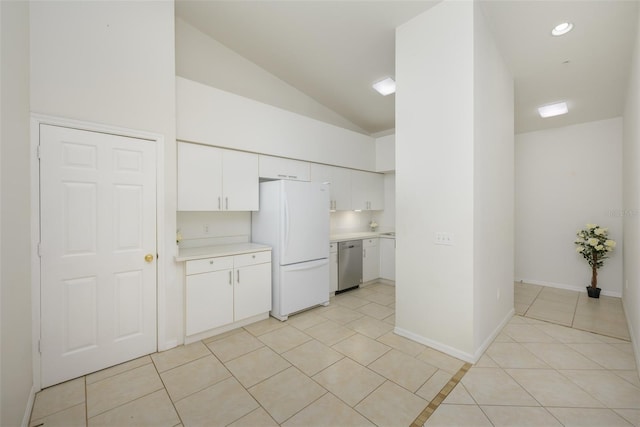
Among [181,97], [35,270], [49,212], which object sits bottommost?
[35,270]

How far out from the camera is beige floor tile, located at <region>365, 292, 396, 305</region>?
12.9ft

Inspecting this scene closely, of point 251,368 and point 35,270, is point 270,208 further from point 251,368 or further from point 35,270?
point 35,270

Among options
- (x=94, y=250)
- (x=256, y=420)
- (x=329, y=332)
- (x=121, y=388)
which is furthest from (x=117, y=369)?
(x=329, y=332)

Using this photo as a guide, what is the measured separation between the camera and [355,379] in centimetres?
216

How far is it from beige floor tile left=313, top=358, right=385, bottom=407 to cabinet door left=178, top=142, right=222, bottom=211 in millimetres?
2034

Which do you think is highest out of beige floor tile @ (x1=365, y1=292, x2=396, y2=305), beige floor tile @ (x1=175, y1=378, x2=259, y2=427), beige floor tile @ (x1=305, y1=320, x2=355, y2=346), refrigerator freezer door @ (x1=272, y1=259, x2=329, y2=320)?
refrigerator freezer door @ (x1=272, y1=259, x2=329, y2=320)

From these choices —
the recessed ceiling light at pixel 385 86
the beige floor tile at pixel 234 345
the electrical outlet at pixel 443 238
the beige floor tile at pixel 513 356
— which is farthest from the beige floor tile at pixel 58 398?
the recessed ceiling light at pixel 385 86

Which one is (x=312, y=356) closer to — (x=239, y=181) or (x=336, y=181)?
(x=239, y=181)

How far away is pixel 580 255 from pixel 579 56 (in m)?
3.17

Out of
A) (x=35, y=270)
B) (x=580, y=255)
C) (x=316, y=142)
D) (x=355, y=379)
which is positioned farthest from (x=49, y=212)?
(x=580, y=255)

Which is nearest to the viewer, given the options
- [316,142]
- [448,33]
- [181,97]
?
[448,33]

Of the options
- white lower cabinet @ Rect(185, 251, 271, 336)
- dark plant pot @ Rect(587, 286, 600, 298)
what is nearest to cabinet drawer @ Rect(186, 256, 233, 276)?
white lower cabinet @ Rect(185, 251, 271, 336)

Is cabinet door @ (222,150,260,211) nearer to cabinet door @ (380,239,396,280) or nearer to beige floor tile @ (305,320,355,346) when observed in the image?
beige floor tile @ (305,320,355,346)

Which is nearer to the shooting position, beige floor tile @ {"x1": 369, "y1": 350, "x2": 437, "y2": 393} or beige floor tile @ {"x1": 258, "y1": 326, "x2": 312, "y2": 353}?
beige floor tile @ {"x1": 369, "y1": 350, "x2": 437, "y2": 393}
